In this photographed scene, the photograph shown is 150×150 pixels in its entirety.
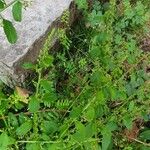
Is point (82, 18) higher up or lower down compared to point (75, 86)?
higher up

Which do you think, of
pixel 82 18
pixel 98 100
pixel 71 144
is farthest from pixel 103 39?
pixel 82 18

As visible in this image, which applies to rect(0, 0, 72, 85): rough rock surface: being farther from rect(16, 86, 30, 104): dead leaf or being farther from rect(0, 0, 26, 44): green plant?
rect(0, 0, 26, 44): green plant

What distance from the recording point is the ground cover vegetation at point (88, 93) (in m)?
2.23

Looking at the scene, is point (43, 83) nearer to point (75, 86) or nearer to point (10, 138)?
point (10, 138)

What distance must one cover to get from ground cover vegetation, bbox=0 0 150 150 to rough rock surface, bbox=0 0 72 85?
0.39 ft

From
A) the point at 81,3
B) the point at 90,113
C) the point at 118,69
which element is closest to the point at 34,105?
the point at 90,113

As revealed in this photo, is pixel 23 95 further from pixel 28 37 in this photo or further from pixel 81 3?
pixel 81 3

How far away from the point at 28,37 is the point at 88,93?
0.90 meters

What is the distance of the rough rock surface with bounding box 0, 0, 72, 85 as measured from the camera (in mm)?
3111

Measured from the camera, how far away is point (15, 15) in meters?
2.06

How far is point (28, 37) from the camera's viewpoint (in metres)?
3.25

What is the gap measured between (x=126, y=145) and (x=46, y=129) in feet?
2.61

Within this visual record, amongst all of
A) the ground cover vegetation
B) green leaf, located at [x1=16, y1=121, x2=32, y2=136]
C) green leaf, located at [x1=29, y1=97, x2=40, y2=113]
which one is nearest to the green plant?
the ground cover vegetation

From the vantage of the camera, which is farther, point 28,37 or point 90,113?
point 28,37
